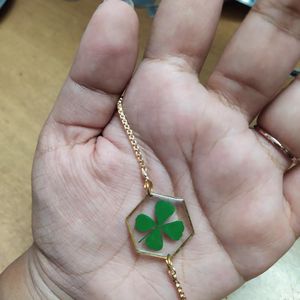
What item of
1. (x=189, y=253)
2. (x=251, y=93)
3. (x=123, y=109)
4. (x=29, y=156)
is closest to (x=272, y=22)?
(x=251, y=93)

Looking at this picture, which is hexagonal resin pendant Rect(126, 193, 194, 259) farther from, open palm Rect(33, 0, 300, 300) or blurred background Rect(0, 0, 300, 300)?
blurred background Rect(0, 0, 300, 300)

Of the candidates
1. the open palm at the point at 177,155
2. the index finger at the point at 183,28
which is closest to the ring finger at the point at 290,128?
the open palm at the point at 177,155

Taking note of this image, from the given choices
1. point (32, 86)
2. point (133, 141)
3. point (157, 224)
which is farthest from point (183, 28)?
point (32, 86)

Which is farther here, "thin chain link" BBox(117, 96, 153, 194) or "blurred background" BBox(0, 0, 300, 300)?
"blurred background" BBox(0, 0, 300, 300)

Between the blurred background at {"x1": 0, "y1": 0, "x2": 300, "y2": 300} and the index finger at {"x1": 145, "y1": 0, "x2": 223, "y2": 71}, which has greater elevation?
the index finger at {"x1": 145, "y1": 0, "x2": 223, "y2": 71}

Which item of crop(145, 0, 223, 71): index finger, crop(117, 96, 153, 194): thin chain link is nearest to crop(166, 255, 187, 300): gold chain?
crop(117, 96, 153, 194): thin chain link

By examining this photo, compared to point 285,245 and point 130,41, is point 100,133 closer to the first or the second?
point 130,41
